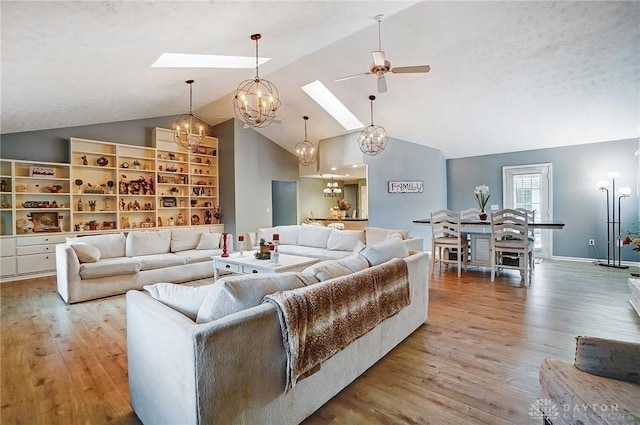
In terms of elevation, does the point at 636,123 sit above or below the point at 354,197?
above

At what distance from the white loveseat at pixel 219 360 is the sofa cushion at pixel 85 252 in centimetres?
310

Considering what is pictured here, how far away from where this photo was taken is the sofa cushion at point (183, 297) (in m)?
1.63

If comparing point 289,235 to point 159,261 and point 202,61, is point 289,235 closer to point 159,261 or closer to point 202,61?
point 159,261

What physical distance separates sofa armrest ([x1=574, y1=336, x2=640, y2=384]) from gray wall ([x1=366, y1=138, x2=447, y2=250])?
620 centimetres

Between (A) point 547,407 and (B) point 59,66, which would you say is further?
(B) point 59,66

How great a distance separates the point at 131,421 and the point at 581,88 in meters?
6.53

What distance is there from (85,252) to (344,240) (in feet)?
12.3

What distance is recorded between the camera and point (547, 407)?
132 centimetres

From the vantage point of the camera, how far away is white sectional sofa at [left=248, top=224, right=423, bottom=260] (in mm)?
4973

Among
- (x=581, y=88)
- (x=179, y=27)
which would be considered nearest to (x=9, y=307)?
(x=179, y=27)

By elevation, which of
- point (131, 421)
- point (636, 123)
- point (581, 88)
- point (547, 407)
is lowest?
point (131, 421)

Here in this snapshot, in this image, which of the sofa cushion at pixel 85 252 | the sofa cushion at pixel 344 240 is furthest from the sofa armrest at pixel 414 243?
the sofa cushion at pixel 85 252

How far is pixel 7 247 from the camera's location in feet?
16.8

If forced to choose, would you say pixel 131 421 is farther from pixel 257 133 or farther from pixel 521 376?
pixel 257 133
